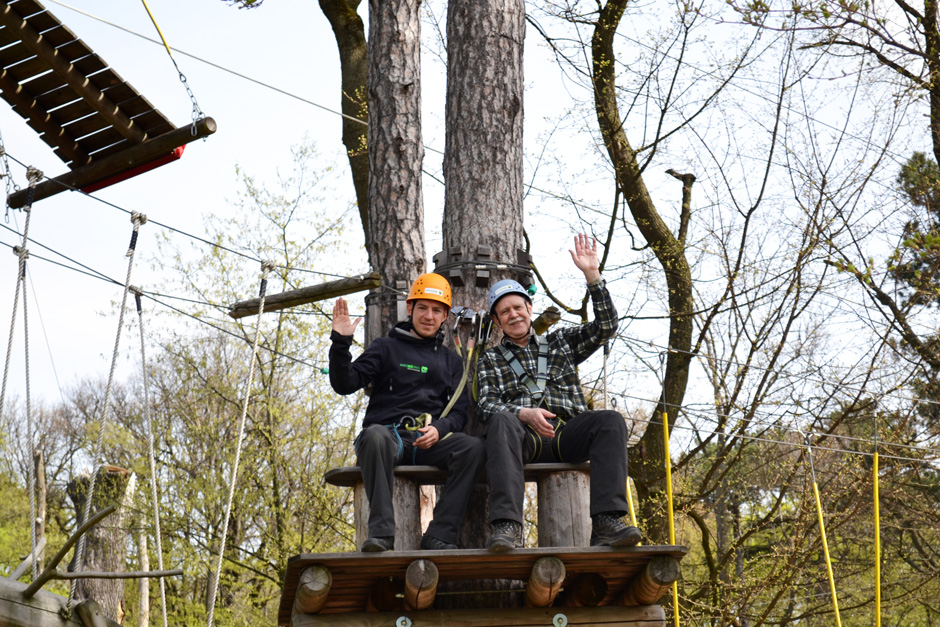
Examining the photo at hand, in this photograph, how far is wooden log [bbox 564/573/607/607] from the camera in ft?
12.6

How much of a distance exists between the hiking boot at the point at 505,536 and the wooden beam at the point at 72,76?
10.2ft

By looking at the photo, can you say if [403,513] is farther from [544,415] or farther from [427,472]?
[544,415]

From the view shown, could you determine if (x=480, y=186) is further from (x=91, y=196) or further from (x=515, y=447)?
(x=91, y=196)

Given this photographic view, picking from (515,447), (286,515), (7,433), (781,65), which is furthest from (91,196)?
(7,433)

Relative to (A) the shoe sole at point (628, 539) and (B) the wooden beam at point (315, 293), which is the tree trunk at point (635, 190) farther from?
(A) the shoe sole at point (628, 539)

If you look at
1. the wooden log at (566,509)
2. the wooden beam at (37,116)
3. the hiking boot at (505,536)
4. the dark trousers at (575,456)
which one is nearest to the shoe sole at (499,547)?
the hiking boot at (505,536)

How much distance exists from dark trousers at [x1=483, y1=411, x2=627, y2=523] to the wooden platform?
18cm

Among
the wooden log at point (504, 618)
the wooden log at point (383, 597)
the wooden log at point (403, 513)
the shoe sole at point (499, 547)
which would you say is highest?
the wooden log at point (403, 513)

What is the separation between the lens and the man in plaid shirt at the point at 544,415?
3.60 m

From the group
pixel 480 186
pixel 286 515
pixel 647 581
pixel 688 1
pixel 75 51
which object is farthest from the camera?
pixel 286 515

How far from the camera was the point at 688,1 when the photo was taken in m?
10.2

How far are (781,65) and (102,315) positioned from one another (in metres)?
9.85

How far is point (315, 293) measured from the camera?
5801mm

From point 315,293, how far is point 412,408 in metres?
1.90
